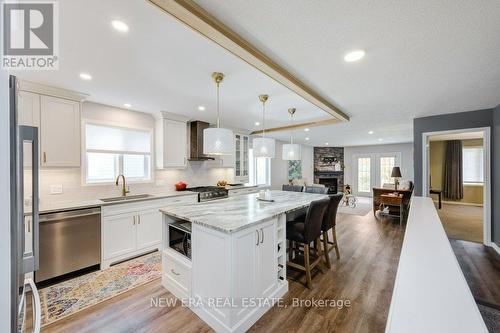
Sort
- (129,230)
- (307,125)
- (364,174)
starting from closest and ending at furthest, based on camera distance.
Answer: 1. (129,230)
2. (307,125)
3. (364,174)

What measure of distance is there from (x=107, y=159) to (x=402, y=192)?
6.82 meters

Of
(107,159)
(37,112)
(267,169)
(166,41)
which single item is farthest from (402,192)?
(37,112)

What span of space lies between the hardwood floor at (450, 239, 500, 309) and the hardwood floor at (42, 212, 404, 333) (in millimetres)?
818

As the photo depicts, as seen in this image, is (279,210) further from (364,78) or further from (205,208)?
(364,78)

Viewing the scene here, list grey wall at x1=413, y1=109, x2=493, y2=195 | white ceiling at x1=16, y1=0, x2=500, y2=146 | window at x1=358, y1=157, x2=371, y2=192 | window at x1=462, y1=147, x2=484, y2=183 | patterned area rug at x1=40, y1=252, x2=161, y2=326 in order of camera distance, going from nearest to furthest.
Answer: white ceiling at x1=16, y1=0, x2=500, y2=146, patterned area rug at x1=40, y1=252, x2=161, y2=326, grey wall at x1=413, y1=109, x2=493, y2=195, window at x1=462, y1=147, x2=484, y2=183, window at x1=358, y1=157, x2=371, y2=192

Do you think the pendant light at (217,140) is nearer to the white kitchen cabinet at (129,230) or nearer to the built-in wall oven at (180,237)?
the built-in wall oven at (180,237)

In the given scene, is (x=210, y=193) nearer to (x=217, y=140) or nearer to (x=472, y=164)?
(x=217, y=140)

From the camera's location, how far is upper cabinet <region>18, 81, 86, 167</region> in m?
2.50

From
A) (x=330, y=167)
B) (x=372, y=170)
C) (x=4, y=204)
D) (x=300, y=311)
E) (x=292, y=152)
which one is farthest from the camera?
(x=330, y=167)

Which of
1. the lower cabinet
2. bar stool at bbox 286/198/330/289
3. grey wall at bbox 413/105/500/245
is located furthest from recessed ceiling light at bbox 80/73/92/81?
grey wall at bbox 413/105/500/245

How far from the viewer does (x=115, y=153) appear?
11.6 feet

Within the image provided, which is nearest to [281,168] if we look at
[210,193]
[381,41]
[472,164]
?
[210,193]

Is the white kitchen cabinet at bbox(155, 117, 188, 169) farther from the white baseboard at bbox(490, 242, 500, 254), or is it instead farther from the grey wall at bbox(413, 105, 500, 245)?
the white baseboard at bbox(490, 242, 500, 254)

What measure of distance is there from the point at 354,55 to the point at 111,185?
3.88 meters
